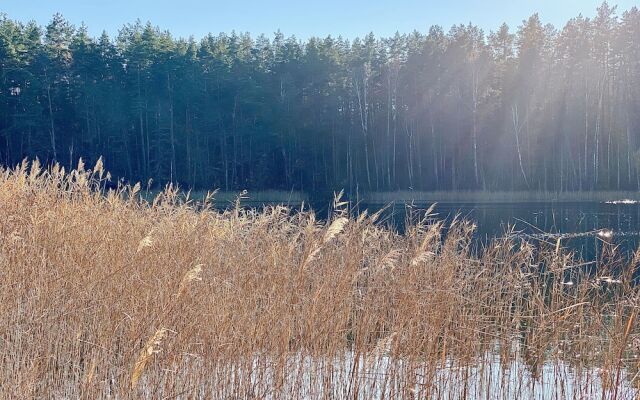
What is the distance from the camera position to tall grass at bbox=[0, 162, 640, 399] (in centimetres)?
A: 353

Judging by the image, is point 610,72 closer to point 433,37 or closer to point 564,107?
point 564,107

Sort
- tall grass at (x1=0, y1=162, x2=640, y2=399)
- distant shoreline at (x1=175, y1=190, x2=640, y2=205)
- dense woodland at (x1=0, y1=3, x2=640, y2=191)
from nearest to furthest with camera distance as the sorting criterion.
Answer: tall grass at (x1=0, y1=162, x2=640, y2=399), distant shoreline at (x1=175, y1=190, x2=640, y2=205), dense woodland at (x1=0, y1=3, x2=640, y2=191)

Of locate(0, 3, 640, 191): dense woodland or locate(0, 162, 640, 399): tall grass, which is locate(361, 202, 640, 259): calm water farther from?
locate(0, 3, 640, 191): dense woodland

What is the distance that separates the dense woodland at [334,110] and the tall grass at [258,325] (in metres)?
29.8

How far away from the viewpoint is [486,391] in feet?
13.5

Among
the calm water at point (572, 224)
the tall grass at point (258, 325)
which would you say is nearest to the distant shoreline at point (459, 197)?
the calm water at point (572, 224)

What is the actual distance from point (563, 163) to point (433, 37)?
41.9 ft

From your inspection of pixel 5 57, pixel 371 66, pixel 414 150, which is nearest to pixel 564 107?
pixel 414 150

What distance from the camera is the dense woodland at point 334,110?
35.0 meters

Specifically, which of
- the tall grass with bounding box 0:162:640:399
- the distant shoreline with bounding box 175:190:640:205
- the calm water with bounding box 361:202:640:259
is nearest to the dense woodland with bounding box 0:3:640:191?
the distant shoreline with bounding box 175:190:640:205

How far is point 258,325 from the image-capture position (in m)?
3.79

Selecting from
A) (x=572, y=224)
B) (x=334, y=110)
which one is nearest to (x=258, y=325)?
(x=572, y=224)

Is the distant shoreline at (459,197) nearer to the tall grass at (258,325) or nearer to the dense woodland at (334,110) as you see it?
the dense woodland at (334,110)

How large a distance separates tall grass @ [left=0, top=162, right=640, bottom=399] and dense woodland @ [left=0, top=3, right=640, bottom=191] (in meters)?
29.8
